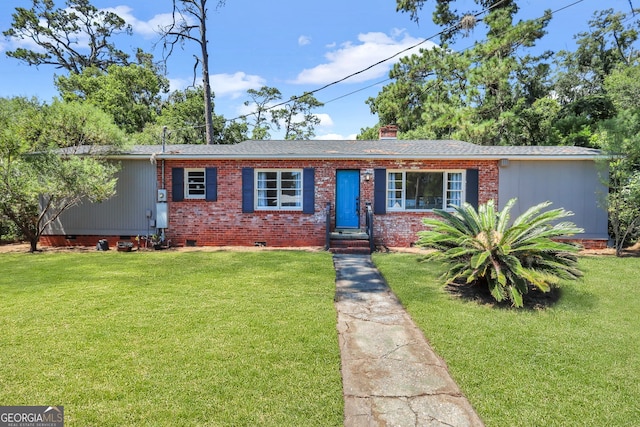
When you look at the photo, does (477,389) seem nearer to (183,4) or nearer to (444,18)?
(183,4)

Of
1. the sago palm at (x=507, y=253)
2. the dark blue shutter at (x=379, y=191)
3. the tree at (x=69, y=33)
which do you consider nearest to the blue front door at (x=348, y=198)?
the dark blue shutter at (x=379, y=191)

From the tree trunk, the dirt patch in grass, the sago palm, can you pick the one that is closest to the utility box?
the sago palm

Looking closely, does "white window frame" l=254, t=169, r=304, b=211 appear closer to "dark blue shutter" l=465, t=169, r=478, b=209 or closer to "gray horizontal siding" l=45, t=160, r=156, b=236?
"gray horizontal siding" l=45, t=160, r=156, b=236

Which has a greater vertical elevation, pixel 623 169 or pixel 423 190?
pixel 623 169

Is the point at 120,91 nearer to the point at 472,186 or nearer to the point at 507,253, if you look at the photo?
the point at 472,186

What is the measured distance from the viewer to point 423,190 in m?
10.5

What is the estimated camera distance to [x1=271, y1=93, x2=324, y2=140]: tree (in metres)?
33.1

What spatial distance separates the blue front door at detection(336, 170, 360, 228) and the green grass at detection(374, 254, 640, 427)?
15.0 feet

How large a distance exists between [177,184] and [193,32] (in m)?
12.9

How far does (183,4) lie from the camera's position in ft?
60.2

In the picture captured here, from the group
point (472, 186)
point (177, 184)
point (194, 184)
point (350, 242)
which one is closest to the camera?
point (350, 242)

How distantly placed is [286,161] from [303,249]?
2646 mm

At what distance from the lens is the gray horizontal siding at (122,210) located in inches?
411

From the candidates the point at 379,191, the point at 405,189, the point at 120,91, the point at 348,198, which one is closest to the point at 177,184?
the point at 348,198
